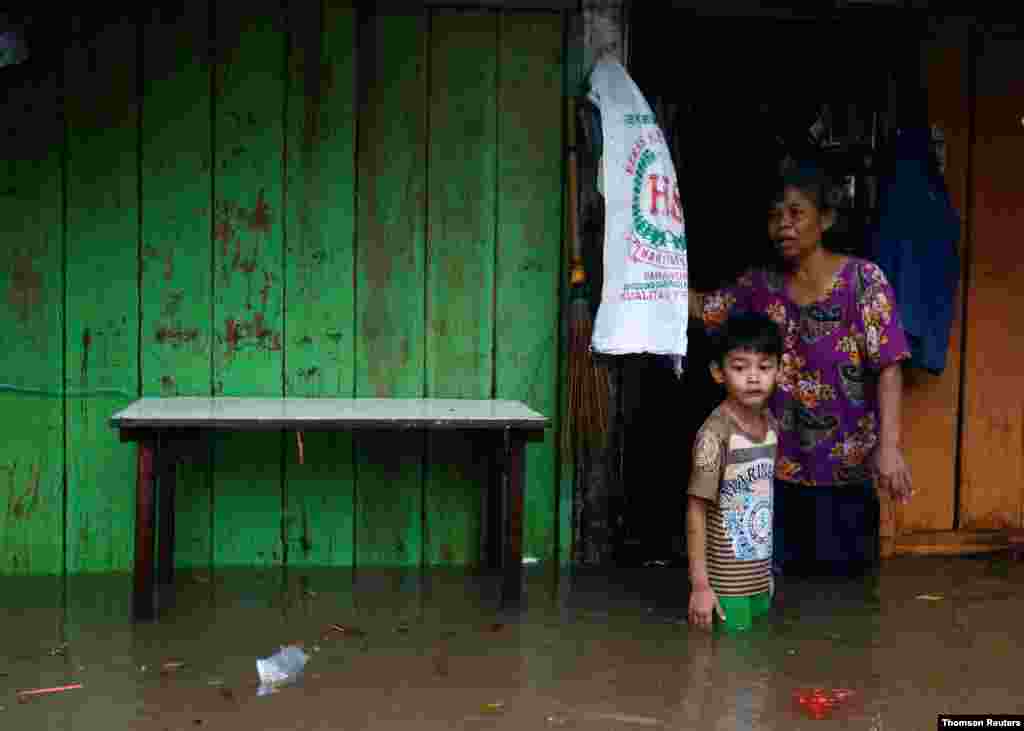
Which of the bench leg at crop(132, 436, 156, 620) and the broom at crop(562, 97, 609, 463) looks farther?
the broom at crop(562, 97, 609, 463)

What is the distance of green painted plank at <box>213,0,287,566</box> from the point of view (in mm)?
4574

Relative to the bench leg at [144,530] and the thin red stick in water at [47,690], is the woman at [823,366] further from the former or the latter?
the thin red stick in water at [47,690]

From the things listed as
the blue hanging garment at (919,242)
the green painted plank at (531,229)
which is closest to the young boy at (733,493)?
the green painted plank at (531,229)

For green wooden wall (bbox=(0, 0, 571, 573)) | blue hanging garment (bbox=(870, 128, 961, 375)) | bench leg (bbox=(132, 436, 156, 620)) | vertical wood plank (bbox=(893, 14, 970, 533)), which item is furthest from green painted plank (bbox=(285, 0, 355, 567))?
vertical wood plank (bbox=(893, 14, 970, 533))

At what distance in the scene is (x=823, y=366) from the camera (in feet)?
14.8

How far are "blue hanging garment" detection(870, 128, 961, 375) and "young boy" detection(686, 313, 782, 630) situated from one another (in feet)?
3.61

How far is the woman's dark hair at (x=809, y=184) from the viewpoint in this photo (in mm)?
4438

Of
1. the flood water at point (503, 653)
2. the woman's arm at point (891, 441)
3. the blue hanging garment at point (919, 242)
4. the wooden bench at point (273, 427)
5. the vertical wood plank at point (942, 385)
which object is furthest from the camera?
the vertical wood plank at point (942, 385)

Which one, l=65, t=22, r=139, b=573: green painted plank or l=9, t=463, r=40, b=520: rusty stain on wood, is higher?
l=65, t=22, r=139, b=573: green painted plank

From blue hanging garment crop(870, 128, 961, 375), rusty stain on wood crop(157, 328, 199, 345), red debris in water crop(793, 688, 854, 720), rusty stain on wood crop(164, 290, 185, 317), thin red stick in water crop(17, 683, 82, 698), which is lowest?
thin red stick in water crop(17, 683, 82, 698)

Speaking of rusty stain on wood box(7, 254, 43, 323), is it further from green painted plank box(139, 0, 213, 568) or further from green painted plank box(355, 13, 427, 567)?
green painted plank box(355, 13, 427, 567)

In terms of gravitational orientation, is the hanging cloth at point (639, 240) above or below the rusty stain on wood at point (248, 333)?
above

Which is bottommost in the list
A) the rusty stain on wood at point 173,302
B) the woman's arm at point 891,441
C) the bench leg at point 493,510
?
the bench leg at point 493,510

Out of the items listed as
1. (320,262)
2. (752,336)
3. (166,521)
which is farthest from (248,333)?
(752,336)
